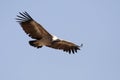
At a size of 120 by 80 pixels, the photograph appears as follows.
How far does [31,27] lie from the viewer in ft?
79.0

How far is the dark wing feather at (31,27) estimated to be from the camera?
78.4 feet

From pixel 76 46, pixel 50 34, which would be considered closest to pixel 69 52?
pixel 76 46

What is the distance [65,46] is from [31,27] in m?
2.43

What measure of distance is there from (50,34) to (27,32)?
43.9 inches

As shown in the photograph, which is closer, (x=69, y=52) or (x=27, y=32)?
(x=27, y=32)

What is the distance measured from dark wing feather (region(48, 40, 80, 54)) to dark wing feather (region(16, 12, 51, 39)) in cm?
92

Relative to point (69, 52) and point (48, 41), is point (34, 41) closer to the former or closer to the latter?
point (48, 41)

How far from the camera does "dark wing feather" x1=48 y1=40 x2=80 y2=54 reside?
24922mm

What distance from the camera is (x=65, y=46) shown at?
2558cm

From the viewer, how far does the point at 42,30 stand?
78.6ft

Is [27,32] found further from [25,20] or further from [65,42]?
[65,42]

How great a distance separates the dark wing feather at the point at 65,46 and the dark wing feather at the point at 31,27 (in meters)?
0.92

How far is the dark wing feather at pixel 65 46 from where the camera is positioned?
24.9m

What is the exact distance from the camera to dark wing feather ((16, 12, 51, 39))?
23891 millimetres
